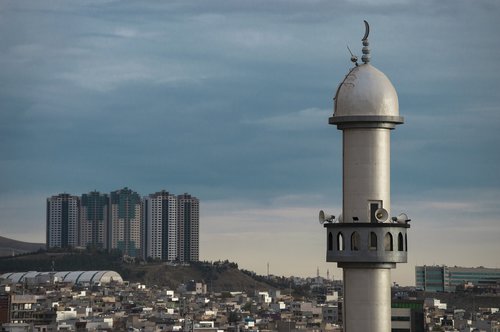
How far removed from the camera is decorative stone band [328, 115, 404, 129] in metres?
20.8

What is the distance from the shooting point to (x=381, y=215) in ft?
68.4

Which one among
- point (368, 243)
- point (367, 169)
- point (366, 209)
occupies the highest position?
point (367, 169)

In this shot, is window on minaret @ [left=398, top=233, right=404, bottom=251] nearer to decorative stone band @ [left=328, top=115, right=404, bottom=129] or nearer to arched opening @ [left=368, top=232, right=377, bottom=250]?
arched opening @ [left=368, top=232, right=377, bottom=250]

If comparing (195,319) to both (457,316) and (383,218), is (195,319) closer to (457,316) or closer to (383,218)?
(457,316)

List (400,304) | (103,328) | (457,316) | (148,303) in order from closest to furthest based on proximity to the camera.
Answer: (400,304)
(103,328)
(457,316)
(148,303)

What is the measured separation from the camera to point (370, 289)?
68.7 ft

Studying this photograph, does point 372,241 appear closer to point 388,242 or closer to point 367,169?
point 388,242

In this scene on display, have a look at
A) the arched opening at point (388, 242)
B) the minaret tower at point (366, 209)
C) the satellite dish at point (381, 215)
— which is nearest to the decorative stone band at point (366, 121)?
the minaret tower at point (366, 209)

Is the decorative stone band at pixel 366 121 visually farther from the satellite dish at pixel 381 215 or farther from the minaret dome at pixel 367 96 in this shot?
the satellite dish at pixel 381 215

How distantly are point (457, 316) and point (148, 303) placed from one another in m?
41.9

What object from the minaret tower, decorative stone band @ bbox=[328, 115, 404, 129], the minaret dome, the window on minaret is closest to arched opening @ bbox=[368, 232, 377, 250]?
the minaret tower

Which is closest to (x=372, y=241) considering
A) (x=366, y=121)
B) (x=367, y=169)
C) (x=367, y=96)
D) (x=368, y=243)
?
(x=368, y=243)

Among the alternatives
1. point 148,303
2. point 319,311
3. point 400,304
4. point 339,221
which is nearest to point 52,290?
point 148,303

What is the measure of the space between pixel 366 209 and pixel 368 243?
0.43 metres
